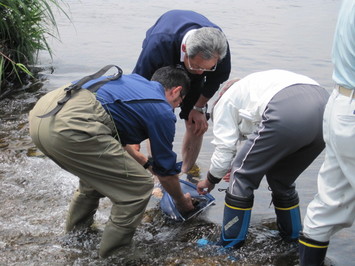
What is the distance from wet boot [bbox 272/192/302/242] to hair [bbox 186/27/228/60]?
48.8 inches

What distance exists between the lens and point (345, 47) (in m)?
2.75

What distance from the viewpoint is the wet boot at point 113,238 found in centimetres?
343

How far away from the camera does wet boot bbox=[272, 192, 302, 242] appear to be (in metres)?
3.86

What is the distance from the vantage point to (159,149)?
3.38 m

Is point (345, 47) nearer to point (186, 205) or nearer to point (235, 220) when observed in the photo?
point (235, 220)

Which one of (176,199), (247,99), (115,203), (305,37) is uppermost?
(247,99)

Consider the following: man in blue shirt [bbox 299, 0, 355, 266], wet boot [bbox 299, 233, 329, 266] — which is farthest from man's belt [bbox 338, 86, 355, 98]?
wet boot [bbox 299, 233, 329, 266]

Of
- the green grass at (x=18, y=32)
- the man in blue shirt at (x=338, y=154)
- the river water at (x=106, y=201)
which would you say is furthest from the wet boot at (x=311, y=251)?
the green grass at (x=18, y=32)

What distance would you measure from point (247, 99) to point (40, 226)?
208 cm

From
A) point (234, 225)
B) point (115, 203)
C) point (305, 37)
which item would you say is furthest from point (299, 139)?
point (305, 37)

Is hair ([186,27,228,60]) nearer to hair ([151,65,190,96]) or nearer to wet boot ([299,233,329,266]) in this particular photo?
hair ([151,65,190,96])

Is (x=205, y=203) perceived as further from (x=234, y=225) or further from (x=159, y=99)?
(x=159, y=99)

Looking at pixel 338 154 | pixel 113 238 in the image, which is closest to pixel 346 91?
pixel 338 154

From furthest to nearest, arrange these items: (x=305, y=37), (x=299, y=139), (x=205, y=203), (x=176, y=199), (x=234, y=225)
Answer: (x=305, y=37)
(x=205, y=203)
(x=176, y=199)
(x=234, y=225)
(x=299, y=139)
